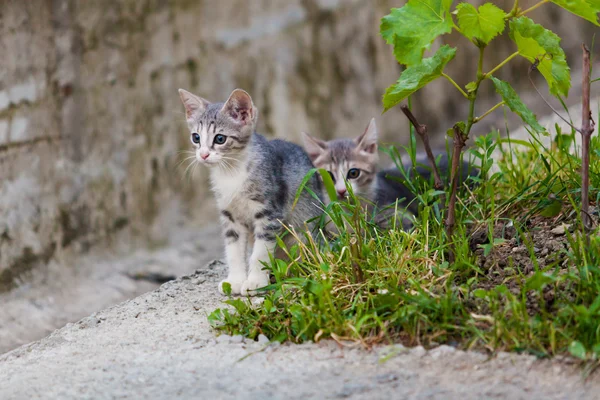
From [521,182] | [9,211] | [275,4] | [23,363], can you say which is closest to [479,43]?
[521,182]

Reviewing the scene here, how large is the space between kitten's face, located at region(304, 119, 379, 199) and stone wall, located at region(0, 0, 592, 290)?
4.80ft

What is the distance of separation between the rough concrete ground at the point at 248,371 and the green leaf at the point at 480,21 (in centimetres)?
127

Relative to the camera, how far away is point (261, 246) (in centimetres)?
401

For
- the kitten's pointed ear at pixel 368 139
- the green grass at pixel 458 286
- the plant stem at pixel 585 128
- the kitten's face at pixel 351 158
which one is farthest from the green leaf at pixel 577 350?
the kitten's pointed ear at pixel 368 139

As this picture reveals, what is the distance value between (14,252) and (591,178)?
12.5 ft

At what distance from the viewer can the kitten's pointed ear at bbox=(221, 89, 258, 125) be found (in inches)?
164

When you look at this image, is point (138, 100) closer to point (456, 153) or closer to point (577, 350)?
point (456, 153)

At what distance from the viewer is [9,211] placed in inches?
205

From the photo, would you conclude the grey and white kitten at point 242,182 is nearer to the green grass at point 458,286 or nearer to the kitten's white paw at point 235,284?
the kitten's white paw at point 235,284

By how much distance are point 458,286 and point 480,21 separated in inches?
45.1

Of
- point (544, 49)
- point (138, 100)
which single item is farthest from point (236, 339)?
point (138, 100)

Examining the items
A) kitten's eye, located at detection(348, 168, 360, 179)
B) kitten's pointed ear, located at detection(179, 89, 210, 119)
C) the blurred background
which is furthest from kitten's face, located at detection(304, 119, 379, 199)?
the blurred background

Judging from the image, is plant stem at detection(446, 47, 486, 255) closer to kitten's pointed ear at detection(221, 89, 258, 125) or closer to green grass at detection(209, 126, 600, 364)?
green grass at detection(209, 126, 600, 364)

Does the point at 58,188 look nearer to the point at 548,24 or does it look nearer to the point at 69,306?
the point at 69,306
